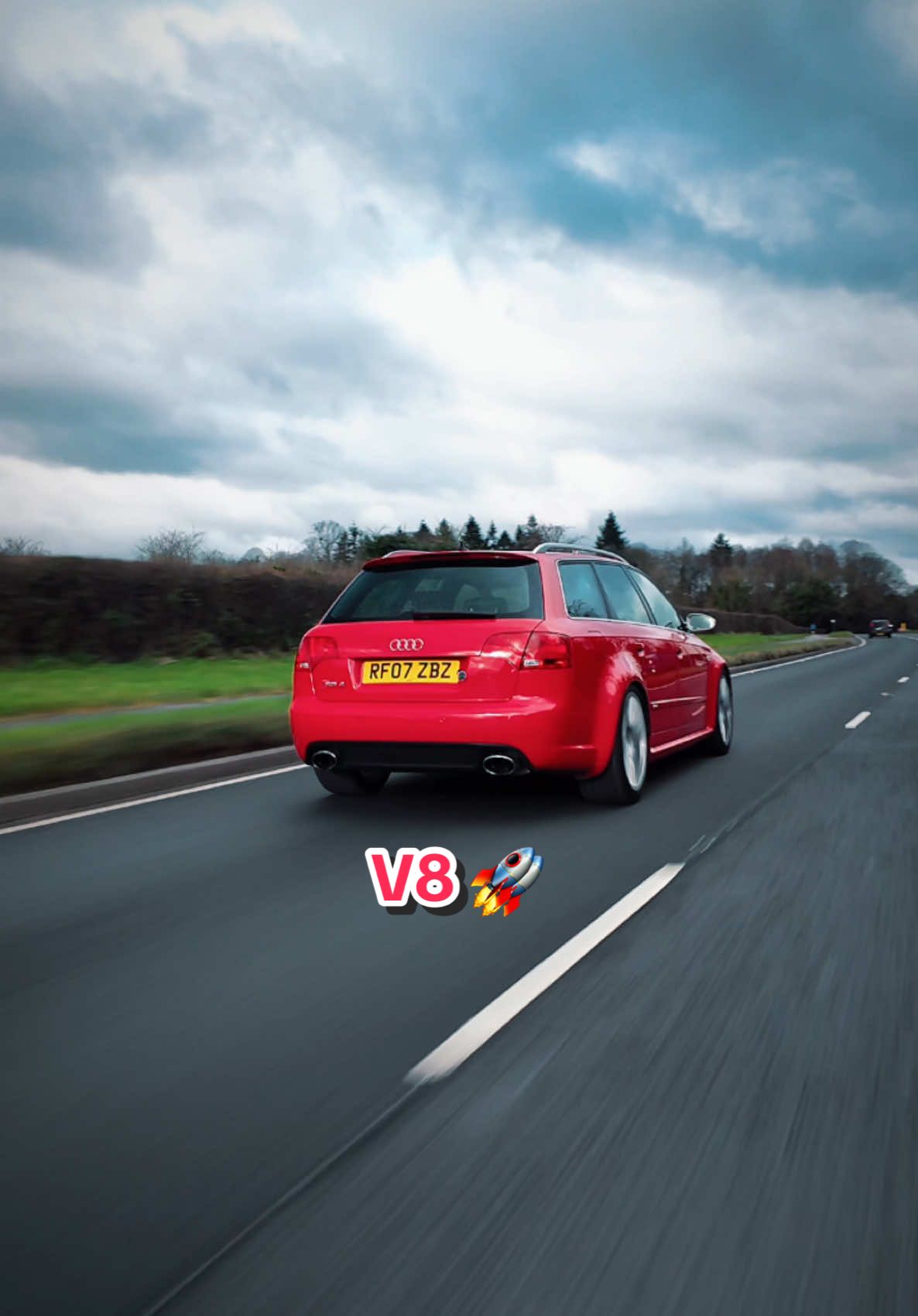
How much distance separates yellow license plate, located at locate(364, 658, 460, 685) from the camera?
276 inches

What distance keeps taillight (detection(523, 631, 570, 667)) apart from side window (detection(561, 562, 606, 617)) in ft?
1.24

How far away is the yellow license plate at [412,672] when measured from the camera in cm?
701

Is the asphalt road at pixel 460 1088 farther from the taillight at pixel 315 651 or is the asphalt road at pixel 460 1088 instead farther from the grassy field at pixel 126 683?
the grassy field at pixel 126 683

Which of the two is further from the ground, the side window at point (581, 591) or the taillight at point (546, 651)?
the side window at point (581, 591)

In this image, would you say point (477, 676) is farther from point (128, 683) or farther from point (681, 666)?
point (128, 683)

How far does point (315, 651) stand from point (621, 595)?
8.00 feet

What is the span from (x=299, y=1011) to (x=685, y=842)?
3343mm

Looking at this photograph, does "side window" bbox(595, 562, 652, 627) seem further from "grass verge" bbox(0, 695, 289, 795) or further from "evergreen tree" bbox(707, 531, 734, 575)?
"evergreen tree" bbox(707, 531, 734, 575)

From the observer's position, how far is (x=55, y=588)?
17969 mm

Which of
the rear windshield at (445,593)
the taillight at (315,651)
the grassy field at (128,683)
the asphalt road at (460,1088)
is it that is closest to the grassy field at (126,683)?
the grassy field at (128,683)

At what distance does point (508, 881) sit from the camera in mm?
5480

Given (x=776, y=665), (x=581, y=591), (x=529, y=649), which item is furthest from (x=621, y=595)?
(x=776, y=665)

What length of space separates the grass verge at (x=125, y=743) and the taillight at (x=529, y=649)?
→ 349cm

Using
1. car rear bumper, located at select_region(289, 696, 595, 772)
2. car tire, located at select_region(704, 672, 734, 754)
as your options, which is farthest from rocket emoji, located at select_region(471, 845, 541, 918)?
car tire, located at select_region(704, 672, 734, 754)
